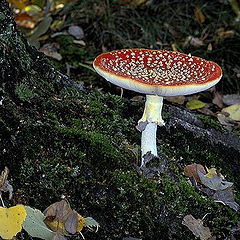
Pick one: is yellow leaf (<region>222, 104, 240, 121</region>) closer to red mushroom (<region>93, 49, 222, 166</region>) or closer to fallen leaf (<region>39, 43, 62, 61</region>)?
red mushroom (<region>93, 49, 222, 166</region>)

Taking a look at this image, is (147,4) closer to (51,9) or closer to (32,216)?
(51,9)

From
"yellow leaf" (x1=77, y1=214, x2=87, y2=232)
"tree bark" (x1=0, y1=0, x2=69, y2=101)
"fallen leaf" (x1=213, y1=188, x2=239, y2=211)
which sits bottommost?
"fallen leaf" (x1=213, y1=188, x2=239, y2=211)

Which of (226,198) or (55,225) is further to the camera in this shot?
(226,198)

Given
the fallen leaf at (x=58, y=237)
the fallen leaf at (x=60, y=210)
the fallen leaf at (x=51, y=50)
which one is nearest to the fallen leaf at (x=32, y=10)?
the fallen leaf at (x=51, y=50)

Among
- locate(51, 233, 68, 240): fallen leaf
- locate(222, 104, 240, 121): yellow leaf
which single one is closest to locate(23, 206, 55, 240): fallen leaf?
locate(51, 233, 68, 240): fallen leaf

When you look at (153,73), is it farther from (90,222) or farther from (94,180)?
(90,222)

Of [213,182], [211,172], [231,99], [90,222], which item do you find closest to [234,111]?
[231,99]

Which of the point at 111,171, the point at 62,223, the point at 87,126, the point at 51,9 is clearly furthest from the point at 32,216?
the point at 51,9
